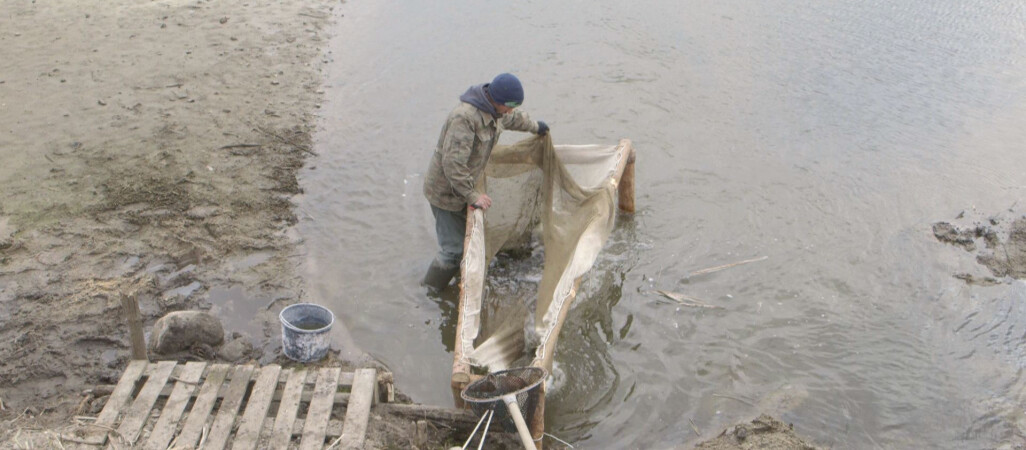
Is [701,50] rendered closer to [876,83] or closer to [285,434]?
[876,83]

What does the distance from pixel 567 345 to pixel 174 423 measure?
8.22 feet

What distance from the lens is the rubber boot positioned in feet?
17.8

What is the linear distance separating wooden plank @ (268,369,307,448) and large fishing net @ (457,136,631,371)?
2.94ft

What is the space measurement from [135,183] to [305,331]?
115 inches

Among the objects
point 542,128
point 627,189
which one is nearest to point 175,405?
point 542,128

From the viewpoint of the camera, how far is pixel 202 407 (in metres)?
3.87

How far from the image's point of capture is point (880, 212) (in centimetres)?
674

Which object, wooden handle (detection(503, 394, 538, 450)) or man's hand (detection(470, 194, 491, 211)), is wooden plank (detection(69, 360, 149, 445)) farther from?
man's hand (detection(470, 194, 491, 211))

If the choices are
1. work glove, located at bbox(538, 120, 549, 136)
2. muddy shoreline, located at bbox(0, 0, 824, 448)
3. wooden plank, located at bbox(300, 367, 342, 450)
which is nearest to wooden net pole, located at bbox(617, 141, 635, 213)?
work glove, located at bbox(538, 120, 549, 136)

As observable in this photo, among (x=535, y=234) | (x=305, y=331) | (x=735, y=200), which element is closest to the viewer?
(x=305, y=331)

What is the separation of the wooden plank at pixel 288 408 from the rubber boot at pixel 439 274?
4.98 ft

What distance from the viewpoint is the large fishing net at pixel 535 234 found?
4301mm

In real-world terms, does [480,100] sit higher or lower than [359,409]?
higher

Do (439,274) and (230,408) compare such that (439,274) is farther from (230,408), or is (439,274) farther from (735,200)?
(735,200)
